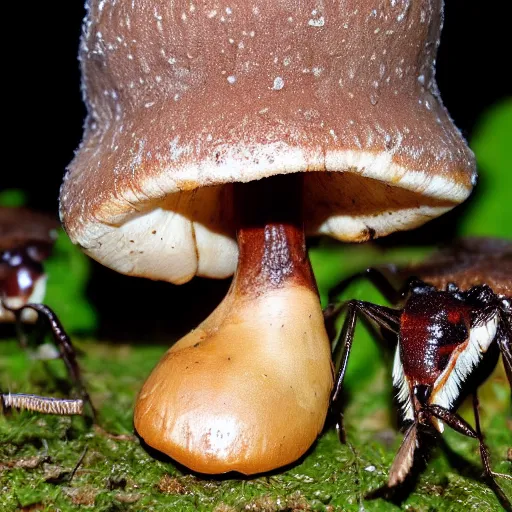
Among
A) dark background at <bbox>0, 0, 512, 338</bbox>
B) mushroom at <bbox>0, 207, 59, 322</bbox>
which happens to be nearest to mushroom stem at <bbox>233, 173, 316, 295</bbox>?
mushroom at <bbox>0, 207, 59, 322</bbox>

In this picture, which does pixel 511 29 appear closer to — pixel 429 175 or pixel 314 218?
pixel 314 218

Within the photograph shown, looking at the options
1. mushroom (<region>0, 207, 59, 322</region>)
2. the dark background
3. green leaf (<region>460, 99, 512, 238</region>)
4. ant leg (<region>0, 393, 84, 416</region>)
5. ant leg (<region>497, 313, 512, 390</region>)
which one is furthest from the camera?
the dark background

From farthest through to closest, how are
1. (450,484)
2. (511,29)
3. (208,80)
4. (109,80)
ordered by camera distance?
(511,29) < (109,80) < (450,484) < (208,80)

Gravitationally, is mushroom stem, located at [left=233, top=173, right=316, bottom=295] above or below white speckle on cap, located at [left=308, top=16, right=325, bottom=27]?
below

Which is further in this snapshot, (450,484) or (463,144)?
(463,144)

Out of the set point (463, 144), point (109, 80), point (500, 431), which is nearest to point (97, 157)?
point (109, 80)

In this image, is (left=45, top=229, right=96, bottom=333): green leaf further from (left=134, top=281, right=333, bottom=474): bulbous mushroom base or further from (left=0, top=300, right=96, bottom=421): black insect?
(left=134, top=281, right=333, bottom=474): bulbous mushroom base

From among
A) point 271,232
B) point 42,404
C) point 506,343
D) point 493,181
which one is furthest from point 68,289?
point 493,181
